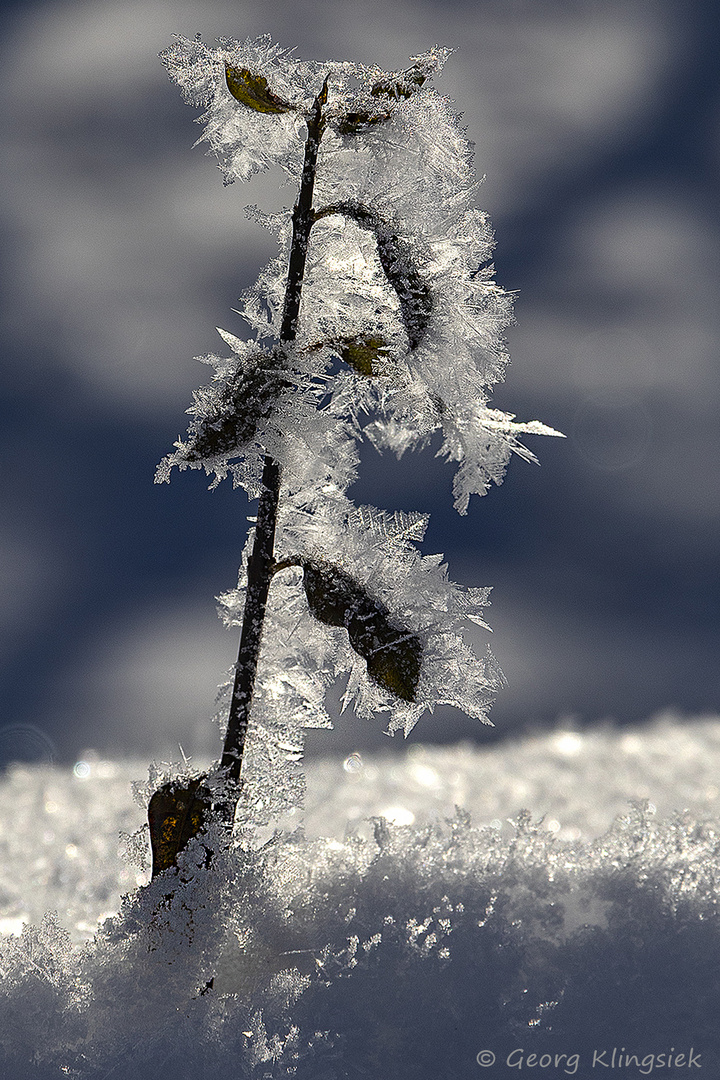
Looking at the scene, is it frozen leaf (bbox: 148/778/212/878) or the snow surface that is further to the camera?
frozen leaf (bbox: 148/778/212/878)

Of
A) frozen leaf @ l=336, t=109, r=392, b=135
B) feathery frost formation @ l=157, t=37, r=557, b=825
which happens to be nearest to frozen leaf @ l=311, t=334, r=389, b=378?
feathery frost formation @ l=157, t=37, r=557, b=825

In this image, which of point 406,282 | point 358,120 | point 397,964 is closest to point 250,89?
point 358,120

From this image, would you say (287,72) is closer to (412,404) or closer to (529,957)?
(412,404)

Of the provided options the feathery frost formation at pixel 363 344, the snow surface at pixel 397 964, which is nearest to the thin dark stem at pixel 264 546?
the feathery frost formation at pixel 363 344

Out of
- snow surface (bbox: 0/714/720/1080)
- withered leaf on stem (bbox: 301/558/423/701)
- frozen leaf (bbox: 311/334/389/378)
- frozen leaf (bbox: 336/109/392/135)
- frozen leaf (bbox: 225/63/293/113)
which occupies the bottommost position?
snow surface (bbox: 0/714/720/1080)

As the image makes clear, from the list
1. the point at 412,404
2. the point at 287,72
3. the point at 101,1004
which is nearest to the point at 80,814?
the point at 101,1004

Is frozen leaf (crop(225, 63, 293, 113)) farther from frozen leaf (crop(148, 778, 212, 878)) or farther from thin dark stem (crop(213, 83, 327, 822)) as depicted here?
frozen leaf (crop(148, 778, 212, 878))

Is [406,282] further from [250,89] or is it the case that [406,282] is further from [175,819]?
[175,819]
